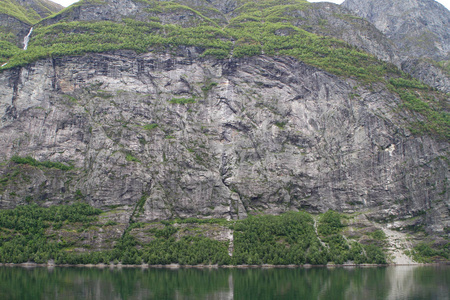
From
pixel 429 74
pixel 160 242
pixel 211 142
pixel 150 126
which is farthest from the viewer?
Answer: pixel 429 74

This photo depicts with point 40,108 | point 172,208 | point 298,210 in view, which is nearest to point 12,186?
point 40,108

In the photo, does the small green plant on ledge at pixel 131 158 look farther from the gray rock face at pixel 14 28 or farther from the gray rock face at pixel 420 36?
the gray rock face at pixel 420 36

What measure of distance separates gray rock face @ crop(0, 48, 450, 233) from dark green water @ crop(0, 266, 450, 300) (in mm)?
34646

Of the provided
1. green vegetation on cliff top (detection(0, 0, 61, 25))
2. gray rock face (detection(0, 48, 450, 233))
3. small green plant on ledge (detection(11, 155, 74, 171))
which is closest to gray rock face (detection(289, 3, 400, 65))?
gray rock face (detection(0, 48, 450, 233))

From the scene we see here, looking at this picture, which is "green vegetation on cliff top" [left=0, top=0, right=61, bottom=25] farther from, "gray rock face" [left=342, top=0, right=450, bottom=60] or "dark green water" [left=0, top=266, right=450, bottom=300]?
"gray rock face" [left=342, top=0, right=450, bottom=60]

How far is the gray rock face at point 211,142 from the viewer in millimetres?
104000

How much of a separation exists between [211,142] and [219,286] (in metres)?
65.0

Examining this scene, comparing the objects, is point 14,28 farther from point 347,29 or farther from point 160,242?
point 347,29

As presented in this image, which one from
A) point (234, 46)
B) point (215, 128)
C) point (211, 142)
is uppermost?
point (234, 46)

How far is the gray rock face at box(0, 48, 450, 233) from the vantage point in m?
104

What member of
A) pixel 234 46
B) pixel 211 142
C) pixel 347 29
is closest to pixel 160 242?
pixel 211 142

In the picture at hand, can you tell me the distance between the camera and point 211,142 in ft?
389

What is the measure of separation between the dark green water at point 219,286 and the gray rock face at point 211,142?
34.6m

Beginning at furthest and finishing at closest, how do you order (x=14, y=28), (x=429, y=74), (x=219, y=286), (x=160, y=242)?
(x=429, y=74) < (x=14, y=28) < (x=160, y=242) < (x=219, y=286)
